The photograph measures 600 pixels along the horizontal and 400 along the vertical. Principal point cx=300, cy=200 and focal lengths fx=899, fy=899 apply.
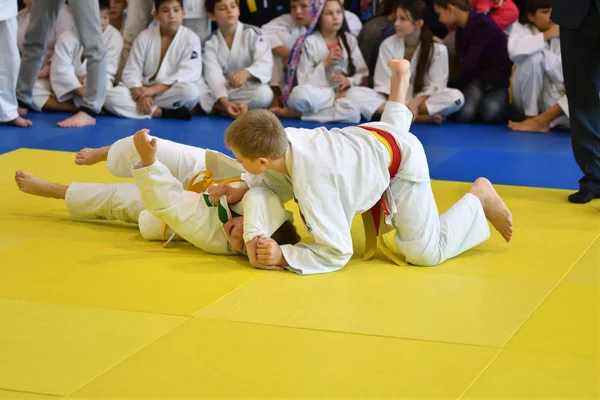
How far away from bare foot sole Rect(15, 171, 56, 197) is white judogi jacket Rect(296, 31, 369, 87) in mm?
3731

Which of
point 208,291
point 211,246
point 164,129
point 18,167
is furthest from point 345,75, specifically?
point 208,291

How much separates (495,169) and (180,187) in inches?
107

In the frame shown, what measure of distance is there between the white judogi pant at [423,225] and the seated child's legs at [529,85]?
12.2ft

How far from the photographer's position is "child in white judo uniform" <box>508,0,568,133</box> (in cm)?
744

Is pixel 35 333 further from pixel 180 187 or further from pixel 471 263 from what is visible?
pixel 471 263

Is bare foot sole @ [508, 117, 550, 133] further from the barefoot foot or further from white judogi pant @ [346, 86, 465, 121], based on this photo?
the barefoot foot

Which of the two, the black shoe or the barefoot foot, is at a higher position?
the barefoot foot

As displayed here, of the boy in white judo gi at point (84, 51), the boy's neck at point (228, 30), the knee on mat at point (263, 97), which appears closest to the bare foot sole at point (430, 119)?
the knee on mat at point (263, 97)

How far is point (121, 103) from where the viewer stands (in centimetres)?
800

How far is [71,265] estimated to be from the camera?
155 inches

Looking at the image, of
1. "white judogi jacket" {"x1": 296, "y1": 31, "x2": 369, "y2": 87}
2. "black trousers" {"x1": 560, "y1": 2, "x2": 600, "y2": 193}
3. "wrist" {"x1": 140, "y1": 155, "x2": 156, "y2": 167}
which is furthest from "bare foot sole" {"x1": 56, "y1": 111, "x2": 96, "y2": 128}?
"black trousers" {"x1": 560, "y1": 2, "x2": 600, "y2": 193}

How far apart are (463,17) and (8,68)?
12.8ft

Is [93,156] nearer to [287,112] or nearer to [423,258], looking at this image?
[423,258]

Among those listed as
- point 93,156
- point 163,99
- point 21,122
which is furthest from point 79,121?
point 93,156
